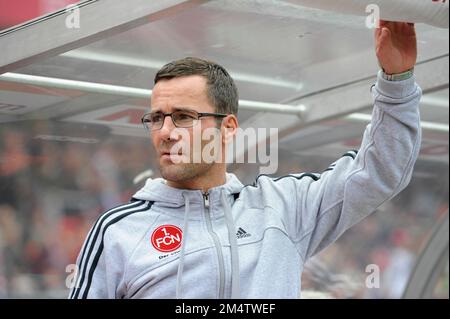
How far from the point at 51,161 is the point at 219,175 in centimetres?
192

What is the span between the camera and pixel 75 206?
483 centimetres

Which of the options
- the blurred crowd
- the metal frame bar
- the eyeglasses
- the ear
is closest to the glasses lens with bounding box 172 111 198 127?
the eyeglasses

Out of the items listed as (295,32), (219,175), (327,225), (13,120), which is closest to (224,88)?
(219,175)

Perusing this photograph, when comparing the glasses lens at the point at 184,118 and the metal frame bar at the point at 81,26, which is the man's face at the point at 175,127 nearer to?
the glasses lens at the point at 184,118

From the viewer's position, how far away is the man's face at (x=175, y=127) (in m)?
2.11

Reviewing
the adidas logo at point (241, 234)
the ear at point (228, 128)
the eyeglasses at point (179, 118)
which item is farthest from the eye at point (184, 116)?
the adidas logo at point (241, 234)

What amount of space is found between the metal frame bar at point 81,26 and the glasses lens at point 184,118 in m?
0.73

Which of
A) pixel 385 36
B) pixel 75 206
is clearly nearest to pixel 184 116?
pixel 385 36

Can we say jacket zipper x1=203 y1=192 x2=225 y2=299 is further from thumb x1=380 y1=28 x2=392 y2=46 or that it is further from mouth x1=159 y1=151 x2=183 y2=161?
thumb x1=380 y1=28 x2=392 y2=46

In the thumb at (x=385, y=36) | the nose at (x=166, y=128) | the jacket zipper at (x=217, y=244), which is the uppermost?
the thumb at (x=385, y=36)

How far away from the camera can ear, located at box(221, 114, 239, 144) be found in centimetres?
223

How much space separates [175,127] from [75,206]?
2809mm
